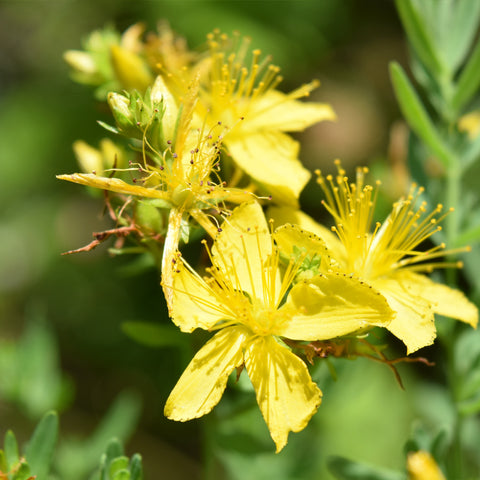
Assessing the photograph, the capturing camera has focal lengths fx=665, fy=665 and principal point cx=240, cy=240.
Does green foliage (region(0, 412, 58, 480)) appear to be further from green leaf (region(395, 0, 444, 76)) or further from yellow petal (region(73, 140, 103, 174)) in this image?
green leaf (region(395, 0, 444, 76))

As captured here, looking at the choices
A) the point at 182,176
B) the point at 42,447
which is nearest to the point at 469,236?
the point at 182,176

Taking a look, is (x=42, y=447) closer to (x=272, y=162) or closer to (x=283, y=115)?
(x=272, y=162)

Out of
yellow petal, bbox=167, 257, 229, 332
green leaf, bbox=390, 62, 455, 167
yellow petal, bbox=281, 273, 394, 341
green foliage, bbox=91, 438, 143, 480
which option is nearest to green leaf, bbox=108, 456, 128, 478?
green foliage, bbox=91, 438, 143, 480

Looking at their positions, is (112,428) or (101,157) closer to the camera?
(101,157)

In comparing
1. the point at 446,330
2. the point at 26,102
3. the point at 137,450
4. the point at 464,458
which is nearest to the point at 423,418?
the point at 464,458

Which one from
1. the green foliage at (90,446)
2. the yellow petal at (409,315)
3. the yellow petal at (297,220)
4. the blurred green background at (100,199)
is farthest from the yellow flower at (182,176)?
the blurred green background at (100,199)

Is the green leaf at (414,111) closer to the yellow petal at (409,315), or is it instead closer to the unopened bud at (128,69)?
the yellow petal at (409,315)

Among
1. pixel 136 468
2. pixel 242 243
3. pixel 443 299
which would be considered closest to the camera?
pixel 136 468
